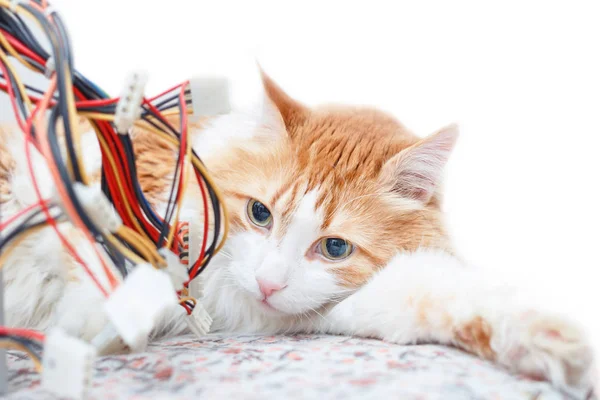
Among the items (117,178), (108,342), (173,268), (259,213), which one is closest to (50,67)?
(117,178)

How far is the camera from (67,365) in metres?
0.58

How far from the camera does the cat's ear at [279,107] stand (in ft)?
3.67

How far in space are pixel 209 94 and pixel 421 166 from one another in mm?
501

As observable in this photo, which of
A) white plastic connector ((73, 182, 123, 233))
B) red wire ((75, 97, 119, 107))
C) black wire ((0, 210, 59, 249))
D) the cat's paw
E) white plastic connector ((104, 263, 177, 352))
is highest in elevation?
red wire ((75, 97, 119, 107))

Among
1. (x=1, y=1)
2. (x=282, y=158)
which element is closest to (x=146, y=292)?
(x=1, y=1)

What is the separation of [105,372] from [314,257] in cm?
47

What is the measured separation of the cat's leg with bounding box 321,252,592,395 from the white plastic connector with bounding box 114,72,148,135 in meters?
0.55

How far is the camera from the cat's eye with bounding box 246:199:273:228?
1.11 metres

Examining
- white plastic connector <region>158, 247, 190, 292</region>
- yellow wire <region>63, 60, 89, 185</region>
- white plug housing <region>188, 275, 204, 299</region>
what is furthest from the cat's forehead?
yellow wire <region>63, 60, 89, 185</region>

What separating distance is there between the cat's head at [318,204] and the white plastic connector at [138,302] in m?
0.40

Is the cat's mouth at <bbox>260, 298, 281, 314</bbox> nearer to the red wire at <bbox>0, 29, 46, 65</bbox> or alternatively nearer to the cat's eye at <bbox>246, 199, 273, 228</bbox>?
the cat's eye at <bbox>246, 199, 273, 228</bbox>

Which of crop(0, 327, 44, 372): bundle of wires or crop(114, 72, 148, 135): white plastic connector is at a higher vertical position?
crop(114, 72, 148, 135): white plastic connector

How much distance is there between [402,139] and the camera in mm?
1229

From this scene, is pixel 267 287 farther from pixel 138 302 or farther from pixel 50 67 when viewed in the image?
pixel 50 67
